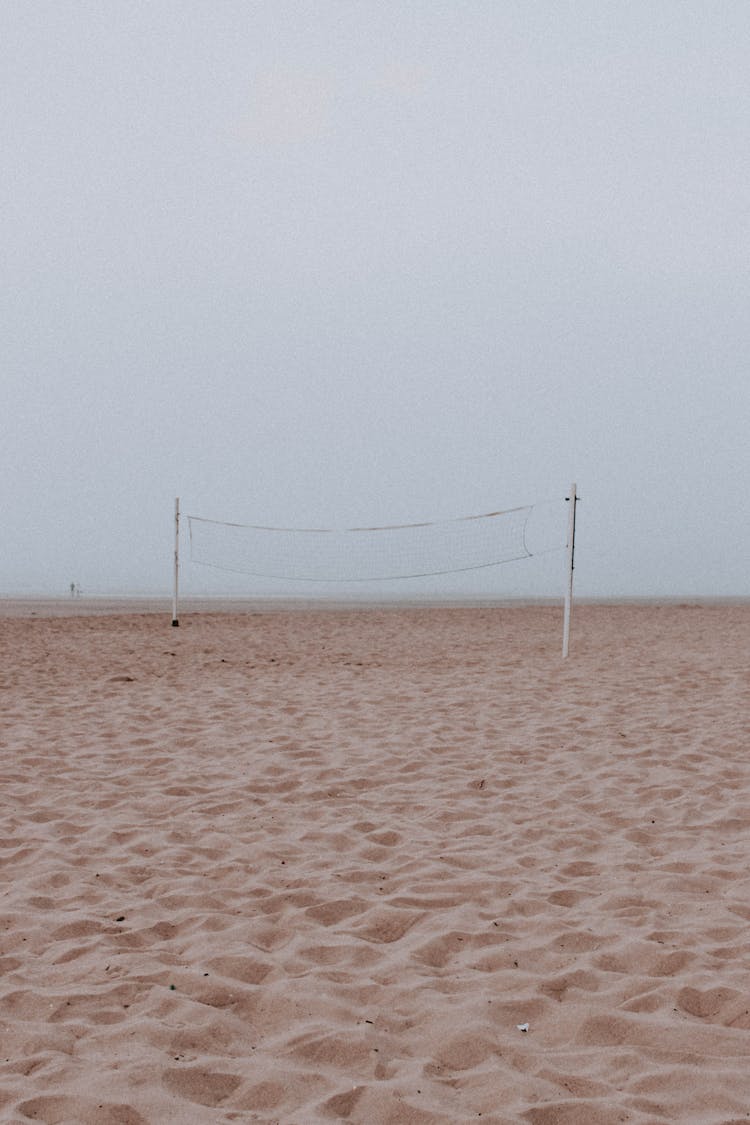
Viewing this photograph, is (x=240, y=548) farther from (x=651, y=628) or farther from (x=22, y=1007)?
(x=22, y=1007)

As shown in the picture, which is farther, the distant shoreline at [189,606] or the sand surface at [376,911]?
the distant shoreline at [189,606]

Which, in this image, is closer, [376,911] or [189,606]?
[376,911]

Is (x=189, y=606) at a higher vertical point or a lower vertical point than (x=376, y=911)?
higher

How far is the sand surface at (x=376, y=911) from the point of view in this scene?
219cm

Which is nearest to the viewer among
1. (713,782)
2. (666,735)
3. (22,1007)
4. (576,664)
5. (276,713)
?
(22,1007)

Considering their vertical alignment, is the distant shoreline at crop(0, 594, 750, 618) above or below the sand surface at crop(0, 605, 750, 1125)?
above

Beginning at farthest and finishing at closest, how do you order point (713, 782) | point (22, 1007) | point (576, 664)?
point (576, 664), point (713, 782), point (22, 1007)

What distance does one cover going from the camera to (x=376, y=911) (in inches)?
129

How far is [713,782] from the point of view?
16.3 ft

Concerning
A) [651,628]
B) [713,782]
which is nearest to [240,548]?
[651,628]

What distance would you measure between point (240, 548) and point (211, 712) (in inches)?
2529

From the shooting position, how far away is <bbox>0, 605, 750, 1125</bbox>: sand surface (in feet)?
7.19

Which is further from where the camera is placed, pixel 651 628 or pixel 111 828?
pixel 651 628

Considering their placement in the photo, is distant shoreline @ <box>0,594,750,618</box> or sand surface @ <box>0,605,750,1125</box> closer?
sand surface @ <box>0,605,750,1125</box>
